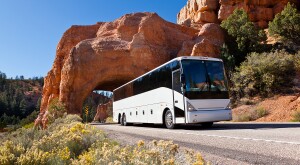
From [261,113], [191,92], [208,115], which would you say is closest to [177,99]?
[191,92]

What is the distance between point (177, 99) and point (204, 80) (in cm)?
152

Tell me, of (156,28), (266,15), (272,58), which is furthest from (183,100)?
(266,15)

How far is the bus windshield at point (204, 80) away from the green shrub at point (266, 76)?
1136 cm

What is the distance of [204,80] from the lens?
12305 mm

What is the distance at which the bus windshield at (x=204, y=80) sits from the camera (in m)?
12.0

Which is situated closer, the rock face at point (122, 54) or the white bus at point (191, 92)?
the white bus at point (191, 92)

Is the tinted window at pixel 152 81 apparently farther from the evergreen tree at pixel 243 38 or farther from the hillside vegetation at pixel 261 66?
the evergreen tree at pixel 243 38

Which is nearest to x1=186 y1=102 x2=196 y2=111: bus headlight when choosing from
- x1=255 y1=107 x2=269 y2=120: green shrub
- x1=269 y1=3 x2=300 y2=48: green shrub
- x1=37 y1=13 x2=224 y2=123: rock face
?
x1=255 y1=107 x2=269 y2=120: green shrub

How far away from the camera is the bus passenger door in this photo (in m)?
12.0

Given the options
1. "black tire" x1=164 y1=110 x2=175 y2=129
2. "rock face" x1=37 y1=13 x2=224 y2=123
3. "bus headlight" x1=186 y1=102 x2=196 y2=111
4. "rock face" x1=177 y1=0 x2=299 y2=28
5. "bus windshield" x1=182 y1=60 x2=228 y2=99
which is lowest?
"black tire" x1=164 y1=110 x2=175 y2=129

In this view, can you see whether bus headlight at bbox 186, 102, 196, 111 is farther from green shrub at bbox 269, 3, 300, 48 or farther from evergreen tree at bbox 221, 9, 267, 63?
green shrub at bbox 269, 3, 300, 48

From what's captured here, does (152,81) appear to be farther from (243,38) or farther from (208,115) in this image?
(243,38)

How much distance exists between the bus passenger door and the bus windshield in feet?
1.55

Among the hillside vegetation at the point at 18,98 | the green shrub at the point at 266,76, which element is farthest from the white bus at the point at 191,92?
the hillside vegetation at the point at 18,98
